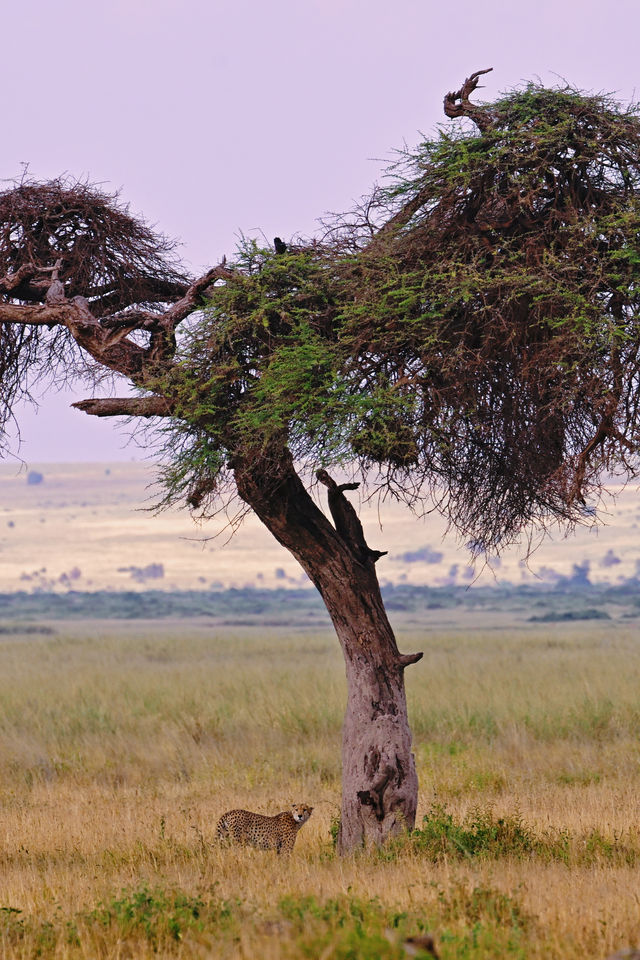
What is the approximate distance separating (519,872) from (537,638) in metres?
43.7

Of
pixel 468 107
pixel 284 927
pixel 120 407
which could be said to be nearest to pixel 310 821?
pixel 120 407

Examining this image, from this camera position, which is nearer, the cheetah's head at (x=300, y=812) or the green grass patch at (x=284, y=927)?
the green grass patch at (x=284, y=927)

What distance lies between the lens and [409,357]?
1034 centimetres

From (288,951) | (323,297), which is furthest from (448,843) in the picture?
(323,297)

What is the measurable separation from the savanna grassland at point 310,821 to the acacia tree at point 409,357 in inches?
68.0

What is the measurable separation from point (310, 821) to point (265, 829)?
216 centimetres

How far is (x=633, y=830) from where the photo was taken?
11.1m

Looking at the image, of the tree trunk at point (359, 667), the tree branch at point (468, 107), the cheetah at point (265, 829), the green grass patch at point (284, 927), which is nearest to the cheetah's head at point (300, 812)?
the cheetah at point (265, 829)

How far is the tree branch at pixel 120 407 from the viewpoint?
11141 mm

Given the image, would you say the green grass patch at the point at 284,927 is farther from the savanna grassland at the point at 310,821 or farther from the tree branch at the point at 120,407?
the tree branch at the point at 120,407

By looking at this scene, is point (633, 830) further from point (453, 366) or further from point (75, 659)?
point (75, 659)

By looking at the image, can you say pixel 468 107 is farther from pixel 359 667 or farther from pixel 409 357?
pixel 359 667

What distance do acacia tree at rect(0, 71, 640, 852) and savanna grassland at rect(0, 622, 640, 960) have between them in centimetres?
173

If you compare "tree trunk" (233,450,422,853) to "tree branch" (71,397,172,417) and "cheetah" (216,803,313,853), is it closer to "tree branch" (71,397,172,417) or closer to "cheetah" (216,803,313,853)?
"cheetah" (216,803,313,853)
